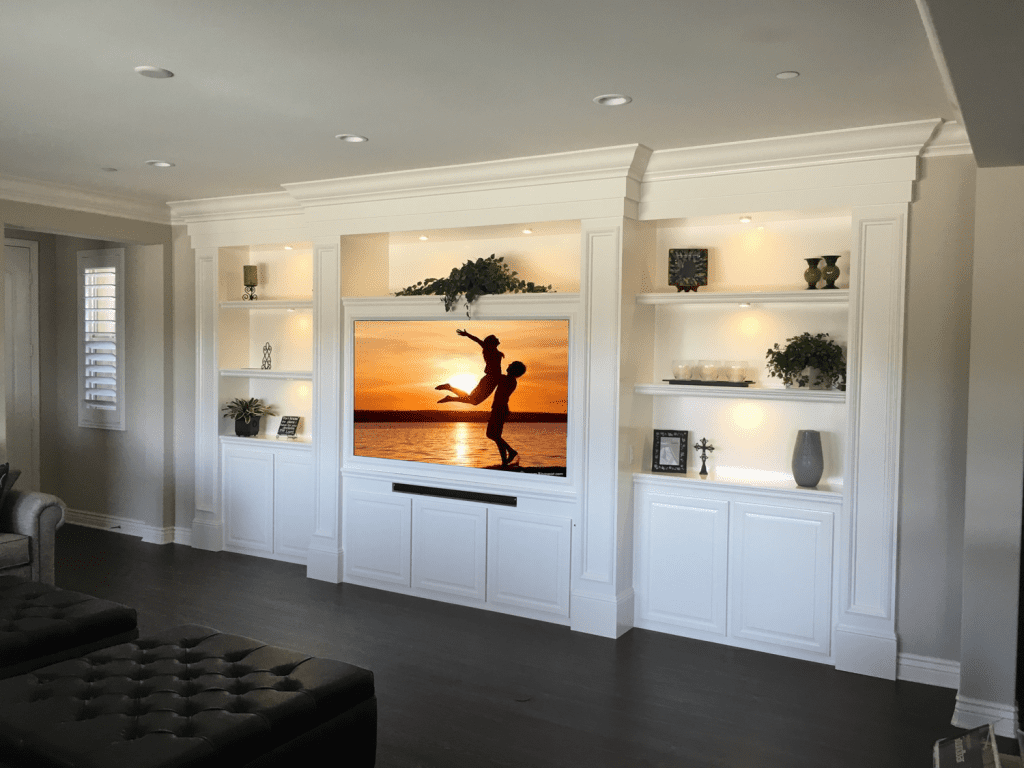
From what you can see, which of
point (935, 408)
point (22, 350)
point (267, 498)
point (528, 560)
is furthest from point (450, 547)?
point (22, 350)

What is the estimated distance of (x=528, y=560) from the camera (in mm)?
4848

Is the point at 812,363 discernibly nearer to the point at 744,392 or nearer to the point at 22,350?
the point at 744,392

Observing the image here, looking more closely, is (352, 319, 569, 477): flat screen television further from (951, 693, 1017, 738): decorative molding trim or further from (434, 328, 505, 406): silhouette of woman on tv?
(951, 693, 1017, 738): decorative molding trim

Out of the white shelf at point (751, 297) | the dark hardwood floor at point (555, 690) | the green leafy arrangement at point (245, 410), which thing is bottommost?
the dark hardwood floor at point (555, 690)

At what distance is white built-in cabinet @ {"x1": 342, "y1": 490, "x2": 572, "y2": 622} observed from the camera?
4789 mm

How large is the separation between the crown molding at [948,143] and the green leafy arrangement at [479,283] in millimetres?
2142

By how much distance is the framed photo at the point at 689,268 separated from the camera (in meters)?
4.59

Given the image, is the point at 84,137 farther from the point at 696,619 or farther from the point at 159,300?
the point at 696,619

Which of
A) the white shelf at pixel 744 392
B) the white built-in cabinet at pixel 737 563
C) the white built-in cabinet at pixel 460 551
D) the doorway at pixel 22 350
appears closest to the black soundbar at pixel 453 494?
the white built-in cabinet at pixel 460 551

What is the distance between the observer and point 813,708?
3645 mm

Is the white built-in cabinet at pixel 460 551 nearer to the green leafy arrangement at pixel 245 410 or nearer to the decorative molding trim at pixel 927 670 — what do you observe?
the green leafy arrangement at pixel 245 410

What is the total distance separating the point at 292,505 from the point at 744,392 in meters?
3.38

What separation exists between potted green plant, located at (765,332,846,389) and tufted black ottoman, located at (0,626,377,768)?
2.64 m

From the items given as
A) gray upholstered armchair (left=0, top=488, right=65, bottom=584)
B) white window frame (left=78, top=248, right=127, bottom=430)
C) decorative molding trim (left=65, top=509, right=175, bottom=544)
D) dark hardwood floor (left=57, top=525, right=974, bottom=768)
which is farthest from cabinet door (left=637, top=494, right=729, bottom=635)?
white window frame (left=78, top=248, right=127, bottom=430)
